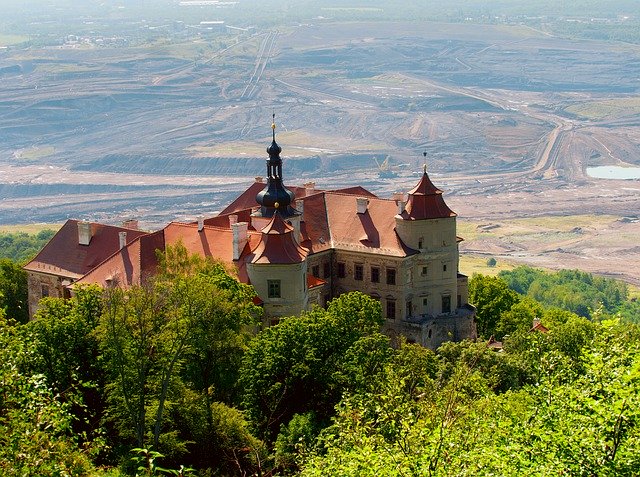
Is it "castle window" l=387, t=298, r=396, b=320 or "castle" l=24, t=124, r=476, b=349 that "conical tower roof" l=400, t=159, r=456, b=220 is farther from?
"castle window" l=387, t=298, r=396, b=320

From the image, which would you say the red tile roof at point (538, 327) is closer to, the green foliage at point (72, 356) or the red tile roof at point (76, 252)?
the red tile roof at point (76, 252)

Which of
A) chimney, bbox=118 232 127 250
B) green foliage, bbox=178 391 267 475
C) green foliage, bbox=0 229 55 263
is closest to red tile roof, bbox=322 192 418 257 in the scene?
chimney, bbox=118 232 127 250

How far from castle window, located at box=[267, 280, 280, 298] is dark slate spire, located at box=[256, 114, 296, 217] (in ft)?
18.7

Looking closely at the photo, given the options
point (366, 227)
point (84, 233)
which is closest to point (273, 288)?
point (366, 227)

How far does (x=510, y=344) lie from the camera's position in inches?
2250

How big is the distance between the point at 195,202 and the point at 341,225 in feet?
417

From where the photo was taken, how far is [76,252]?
6412cm

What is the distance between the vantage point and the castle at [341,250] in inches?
2352

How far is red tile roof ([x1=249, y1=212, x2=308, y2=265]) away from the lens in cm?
5575

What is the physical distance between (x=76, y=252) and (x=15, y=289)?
413 cm

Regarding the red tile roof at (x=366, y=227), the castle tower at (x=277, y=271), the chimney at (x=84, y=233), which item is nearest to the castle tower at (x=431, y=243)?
the red tile roof at (x=366, y=227)

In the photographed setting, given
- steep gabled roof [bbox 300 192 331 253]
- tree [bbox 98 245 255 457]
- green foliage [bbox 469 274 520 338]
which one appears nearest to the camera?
tree [bbox 98 245 255 457]

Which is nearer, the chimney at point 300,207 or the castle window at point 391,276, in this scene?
the castle window at point 391,276

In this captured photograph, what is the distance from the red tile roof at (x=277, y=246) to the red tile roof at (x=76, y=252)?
8.46 metres
